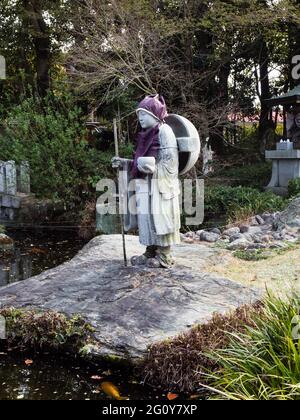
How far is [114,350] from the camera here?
5121 mm

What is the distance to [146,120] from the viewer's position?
21.2 ft

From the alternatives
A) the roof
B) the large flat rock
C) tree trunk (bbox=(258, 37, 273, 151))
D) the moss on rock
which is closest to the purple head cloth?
the large flat rock

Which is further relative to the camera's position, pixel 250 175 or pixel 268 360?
pixel 250 175

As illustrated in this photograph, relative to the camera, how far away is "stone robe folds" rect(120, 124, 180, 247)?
21.1ft

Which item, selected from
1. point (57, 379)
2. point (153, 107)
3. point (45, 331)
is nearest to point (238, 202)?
point (153, 107)

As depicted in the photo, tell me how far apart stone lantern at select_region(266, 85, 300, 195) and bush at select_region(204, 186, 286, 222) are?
1645 mm

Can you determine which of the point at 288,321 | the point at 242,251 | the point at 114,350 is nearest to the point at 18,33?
the point at 242,251

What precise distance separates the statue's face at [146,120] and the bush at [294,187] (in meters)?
6.95

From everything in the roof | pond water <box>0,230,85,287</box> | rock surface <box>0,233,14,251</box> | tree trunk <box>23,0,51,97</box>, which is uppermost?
tree trunk <box>23,0,51,97</box>

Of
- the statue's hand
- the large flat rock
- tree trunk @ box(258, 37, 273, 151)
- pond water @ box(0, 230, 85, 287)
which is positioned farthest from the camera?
tree trunk @ box(258, 37, 273, 151)

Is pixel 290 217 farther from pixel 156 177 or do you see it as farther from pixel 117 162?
pixel 117 162

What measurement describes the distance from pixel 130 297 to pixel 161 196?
49.8 inches

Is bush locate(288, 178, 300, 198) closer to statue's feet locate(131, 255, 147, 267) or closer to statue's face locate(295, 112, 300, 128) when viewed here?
statue's face locate(295, 112, 300, 128)

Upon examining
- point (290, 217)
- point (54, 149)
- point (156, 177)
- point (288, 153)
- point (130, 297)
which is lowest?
point (130, 297)
